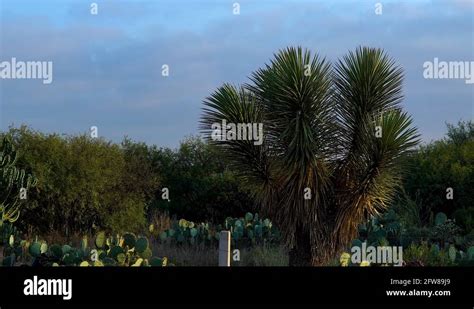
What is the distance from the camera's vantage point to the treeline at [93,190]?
70.5ft

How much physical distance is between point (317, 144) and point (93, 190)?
10844 mm

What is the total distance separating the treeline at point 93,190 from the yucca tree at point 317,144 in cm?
703

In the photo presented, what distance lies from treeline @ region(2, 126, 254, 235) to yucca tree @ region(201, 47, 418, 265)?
703 centimetres

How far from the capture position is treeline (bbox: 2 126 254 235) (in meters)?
21.5

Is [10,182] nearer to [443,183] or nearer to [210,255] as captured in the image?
[210,255]

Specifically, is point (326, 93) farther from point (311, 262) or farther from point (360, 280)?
point (360, 280)

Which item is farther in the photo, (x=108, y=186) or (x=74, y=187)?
(x=108, y=186)

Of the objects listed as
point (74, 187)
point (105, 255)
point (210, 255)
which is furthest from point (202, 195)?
point (105, 255)

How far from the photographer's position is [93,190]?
2178 centimetres

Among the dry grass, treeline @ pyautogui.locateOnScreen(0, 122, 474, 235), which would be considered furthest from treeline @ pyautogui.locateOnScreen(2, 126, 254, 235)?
the dry grass

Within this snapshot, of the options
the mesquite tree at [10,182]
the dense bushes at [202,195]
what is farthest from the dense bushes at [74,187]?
the dense bushes at [202,195]

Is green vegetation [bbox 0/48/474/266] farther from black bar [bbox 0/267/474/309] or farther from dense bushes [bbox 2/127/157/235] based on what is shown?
black bar [bbox 0/267/474/309]

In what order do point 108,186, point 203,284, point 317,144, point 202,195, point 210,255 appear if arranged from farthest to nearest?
point 202,195
point 108,186
point 210,255
point 317,144
point 203,284

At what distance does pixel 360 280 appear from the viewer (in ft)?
26.1
